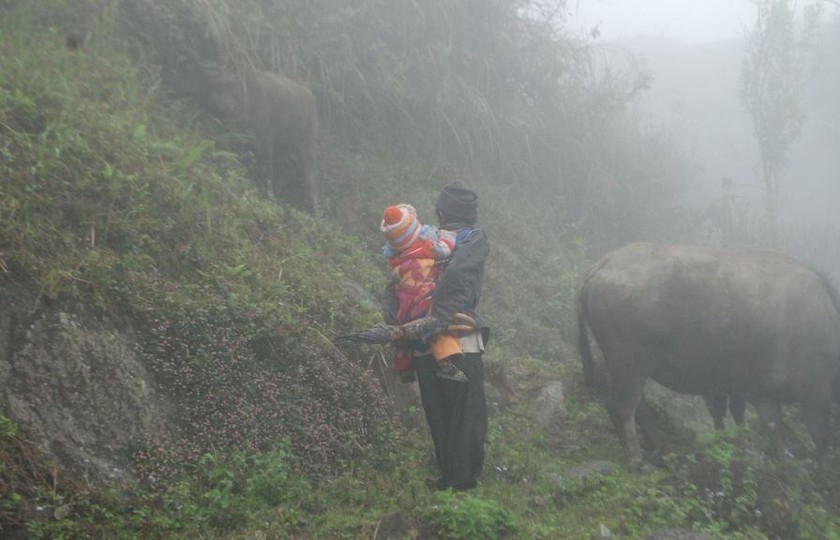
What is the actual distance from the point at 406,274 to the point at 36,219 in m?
2.33

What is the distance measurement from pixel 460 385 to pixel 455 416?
212 mm

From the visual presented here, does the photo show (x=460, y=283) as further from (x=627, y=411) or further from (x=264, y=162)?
(x=264, y=162)

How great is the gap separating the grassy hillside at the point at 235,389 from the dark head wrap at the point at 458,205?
136cm

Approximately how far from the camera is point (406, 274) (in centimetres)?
578

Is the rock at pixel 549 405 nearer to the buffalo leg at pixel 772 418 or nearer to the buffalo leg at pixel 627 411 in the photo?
the buffalo leg at pixel 627 411

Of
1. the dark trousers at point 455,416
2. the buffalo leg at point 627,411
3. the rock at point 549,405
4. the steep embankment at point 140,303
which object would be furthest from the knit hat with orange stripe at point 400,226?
the buffalo leg at point 627,411

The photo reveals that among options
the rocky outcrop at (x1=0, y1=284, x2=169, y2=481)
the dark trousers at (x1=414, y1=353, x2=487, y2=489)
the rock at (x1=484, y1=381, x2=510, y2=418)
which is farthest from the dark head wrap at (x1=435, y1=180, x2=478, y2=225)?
the rocky outcrop at (x1=0, y1=284, x2=169, y2=481)

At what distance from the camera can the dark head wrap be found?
235 inches

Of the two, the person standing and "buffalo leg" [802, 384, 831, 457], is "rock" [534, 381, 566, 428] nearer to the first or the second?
the person standing

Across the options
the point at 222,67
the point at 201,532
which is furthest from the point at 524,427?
the point at 222,67

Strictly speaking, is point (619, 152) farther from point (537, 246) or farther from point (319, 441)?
point (319, 441)

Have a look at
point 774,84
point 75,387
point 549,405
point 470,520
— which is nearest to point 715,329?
point 549,405

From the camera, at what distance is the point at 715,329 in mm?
8211

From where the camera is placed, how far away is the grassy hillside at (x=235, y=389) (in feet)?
15.9
